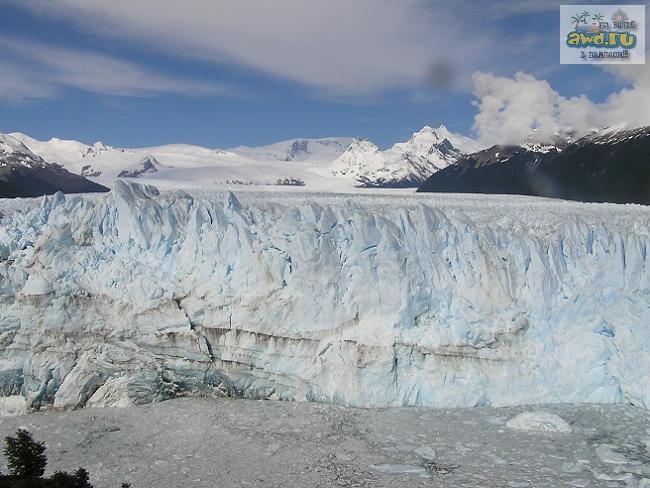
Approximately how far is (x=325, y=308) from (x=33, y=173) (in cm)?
11123

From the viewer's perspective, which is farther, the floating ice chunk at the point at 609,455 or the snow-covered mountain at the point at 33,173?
the snow-covered mountain at the point at 33,173


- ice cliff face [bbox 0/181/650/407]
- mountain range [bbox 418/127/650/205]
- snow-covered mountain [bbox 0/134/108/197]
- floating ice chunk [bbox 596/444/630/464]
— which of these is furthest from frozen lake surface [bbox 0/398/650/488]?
snow-covered mountain [bbox 0/134/108/197]

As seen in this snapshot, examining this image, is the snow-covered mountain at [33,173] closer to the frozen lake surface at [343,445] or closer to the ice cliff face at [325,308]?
the ice cliff face at [325,308]

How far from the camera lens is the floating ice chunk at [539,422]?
35.2 feet

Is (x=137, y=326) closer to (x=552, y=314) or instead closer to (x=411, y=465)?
(x=411, y=465)

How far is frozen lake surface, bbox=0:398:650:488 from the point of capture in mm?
9383

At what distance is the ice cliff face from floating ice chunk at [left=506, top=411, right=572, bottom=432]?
36.4 inches

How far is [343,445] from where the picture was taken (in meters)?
10.4

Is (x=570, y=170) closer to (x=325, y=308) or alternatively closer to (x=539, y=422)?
(x=325, y=308)

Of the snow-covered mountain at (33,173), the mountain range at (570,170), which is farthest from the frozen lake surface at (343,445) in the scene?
the snow-covered mountain at (33,173)

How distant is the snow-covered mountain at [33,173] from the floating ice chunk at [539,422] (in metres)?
98.2

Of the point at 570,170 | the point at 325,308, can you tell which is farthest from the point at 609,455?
the point at 570,170

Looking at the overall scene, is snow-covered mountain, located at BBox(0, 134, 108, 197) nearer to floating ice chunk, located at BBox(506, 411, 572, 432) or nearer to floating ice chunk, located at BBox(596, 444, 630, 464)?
floating ice chunk, located at BBox(506, 411, 572, 432)

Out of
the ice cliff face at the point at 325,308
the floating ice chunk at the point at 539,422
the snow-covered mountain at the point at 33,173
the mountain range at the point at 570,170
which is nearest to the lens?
the floating ice chunk at the point at 539,422
